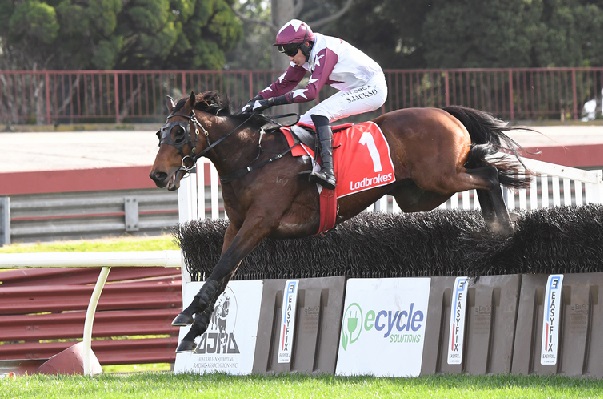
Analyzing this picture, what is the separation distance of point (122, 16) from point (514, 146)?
19.5m

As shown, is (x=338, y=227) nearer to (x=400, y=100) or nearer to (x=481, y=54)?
(x=400, y=100)

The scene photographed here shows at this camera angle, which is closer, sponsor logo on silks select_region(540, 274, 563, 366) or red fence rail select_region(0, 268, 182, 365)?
sponsor logo on silks select_region(540, 274, 563, 366)

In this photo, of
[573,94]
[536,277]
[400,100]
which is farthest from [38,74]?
[536,277]

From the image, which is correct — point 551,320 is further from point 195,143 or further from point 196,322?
Result: point 195,143

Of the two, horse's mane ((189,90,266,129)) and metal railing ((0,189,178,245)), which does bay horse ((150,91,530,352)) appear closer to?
horse's mane ((189,90,266,129))

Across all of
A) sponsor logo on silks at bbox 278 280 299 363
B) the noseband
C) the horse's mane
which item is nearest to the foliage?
sponsor logo on silks at bbox 278 280 299 363

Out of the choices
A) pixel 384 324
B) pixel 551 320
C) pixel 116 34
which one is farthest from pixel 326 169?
pixel 116 34

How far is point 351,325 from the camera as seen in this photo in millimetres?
8391

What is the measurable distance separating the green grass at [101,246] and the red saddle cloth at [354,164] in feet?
17.0

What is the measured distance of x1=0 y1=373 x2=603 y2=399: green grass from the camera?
6.48 meters

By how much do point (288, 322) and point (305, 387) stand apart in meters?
1.68

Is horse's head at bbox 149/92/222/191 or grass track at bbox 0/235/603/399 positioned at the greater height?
horse's head at bbox 149/92/222/191

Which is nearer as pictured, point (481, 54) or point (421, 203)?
point (421, 203)

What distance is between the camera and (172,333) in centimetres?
1067
